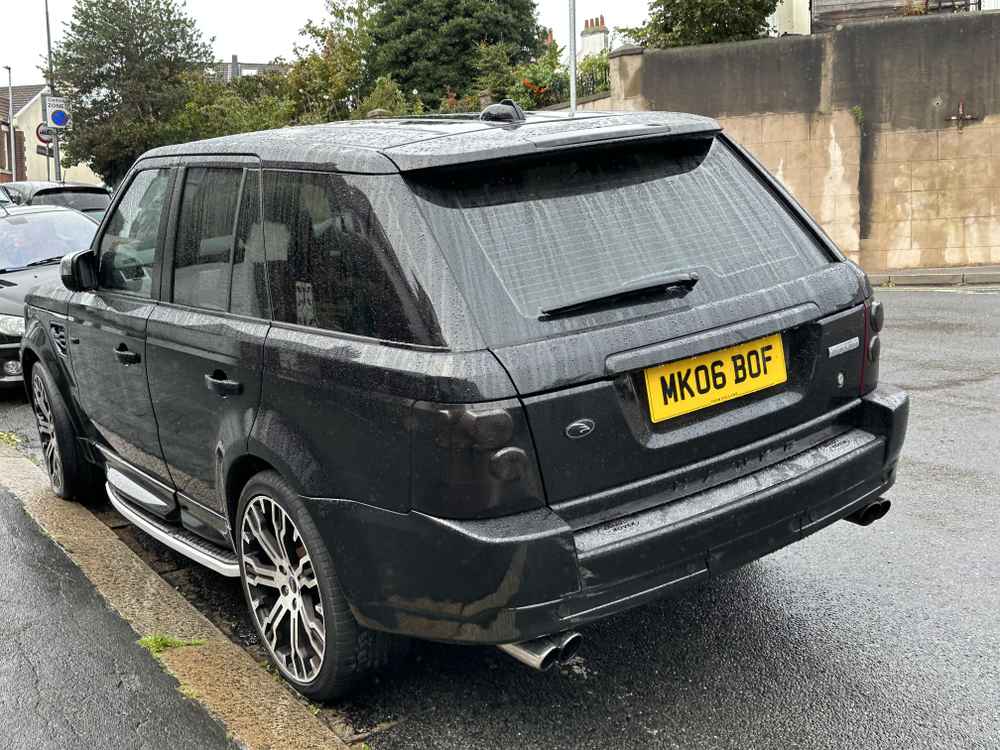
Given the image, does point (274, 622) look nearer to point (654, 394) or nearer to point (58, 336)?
point (654, 394)

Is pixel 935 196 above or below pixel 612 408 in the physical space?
above

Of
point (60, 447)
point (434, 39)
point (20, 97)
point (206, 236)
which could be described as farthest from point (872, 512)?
point (20, 97)

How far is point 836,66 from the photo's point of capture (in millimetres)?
16688

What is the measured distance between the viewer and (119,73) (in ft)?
157

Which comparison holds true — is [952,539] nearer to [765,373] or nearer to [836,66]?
[765,373]

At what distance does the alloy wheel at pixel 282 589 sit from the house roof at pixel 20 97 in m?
75.8

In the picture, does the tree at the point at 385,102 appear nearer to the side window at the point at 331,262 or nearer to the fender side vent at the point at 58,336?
the fender side vent at the point at 58,336

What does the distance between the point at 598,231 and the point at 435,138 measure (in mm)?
558

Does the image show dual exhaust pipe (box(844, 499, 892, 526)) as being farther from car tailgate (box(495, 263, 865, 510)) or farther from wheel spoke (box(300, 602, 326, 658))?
wheel spoke (box(300, 602, 326, 658))

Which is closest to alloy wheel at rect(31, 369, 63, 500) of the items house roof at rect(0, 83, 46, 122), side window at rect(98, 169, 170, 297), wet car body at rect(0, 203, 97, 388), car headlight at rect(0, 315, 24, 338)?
side window at rect(98, 169, 170, 297)

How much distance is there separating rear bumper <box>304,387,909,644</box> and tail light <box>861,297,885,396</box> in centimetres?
50

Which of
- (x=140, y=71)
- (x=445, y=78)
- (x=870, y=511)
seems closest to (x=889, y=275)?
(x=870, y=511)

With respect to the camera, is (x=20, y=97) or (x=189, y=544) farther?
(x=20, y=97)

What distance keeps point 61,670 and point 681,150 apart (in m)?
2.76
